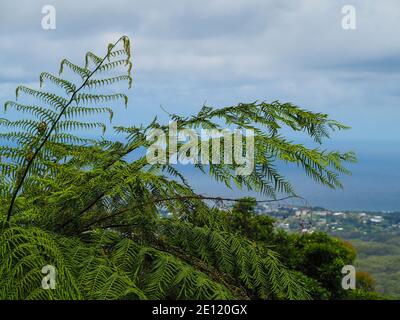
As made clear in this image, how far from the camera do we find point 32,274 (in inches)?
72.6

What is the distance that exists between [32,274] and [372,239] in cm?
3154

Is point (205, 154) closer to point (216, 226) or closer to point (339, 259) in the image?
point (216, 226)

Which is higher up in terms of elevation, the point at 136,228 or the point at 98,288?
the point at 136,228

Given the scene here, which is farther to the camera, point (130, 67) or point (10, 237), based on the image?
point (130, 67)

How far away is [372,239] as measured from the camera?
103ft
